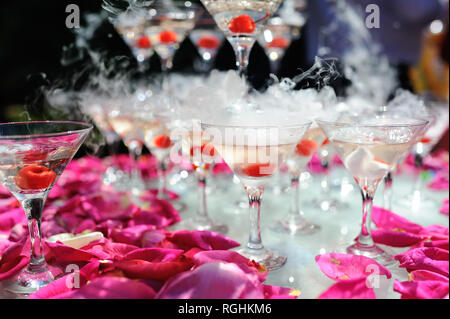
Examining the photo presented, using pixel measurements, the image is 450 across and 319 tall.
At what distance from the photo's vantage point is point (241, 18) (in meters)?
1.12

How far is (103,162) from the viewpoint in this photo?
2309 mm

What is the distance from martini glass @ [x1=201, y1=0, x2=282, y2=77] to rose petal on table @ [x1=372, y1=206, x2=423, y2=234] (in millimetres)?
581

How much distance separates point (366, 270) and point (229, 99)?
0.56m

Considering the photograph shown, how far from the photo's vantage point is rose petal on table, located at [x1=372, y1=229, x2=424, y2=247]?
1.03m

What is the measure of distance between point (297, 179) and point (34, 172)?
32.4 inches

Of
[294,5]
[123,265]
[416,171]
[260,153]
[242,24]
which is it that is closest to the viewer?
[123,265]

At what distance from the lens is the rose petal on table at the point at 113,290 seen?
0.71m

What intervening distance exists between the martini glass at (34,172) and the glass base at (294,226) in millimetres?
634

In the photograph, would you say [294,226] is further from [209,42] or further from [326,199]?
[209,42]

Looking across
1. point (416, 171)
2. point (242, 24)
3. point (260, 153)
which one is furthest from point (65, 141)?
point (416, 171)

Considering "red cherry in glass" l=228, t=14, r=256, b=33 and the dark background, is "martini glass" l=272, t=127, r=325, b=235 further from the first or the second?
the dark background

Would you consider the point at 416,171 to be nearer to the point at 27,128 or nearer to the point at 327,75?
the point at 327,75

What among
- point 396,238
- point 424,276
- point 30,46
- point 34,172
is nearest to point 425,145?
point 396,238

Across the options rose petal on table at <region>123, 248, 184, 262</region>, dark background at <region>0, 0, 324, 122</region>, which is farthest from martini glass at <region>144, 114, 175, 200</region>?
dark background at <region>0, 0, 324, 122</region>
